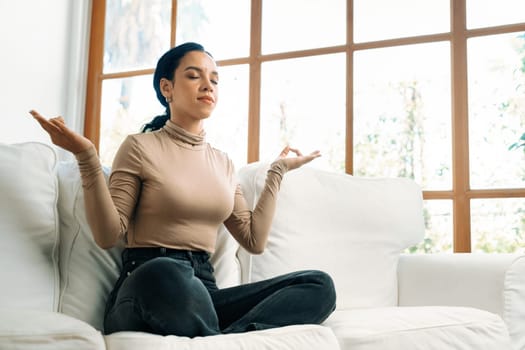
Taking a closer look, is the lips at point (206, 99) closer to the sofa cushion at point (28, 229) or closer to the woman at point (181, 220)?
the woman at point (181, 220)

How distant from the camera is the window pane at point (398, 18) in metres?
2.80

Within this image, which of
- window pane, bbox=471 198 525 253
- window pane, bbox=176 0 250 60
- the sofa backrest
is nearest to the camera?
the sofa backrest

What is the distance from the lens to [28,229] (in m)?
1.59

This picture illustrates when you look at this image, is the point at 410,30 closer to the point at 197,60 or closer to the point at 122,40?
the point at 197,60

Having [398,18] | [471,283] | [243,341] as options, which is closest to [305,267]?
[471,283]

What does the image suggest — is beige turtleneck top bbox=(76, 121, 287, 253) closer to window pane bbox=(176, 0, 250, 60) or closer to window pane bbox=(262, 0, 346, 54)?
window pane bbox=(262, 0, 346, 54)

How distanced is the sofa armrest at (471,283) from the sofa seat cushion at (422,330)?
22cm

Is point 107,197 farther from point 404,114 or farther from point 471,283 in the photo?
point 404,114

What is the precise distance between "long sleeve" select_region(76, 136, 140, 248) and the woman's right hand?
0.03 m

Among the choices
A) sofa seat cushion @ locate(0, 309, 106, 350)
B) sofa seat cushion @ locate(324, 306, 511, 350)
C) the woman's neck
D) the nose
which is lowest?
sofa seat cushion @ locate(324, 306, 511, 350)

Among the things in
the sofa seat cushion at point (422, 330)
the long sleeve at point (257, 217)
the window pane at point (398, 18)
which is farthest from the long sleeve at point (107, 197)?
the window pane at point (398, 18)

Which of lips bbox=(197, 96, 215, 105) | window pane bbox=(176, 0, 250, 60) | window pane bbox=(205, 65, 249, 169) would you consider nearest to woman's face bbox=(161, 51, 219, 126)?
lips bbox=(197, 96, 215, 105)

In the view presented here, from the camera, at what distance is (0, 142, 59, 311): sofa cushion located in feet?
4.93

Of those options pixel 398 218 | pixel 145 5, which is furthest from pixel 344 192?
pixel 145 5
